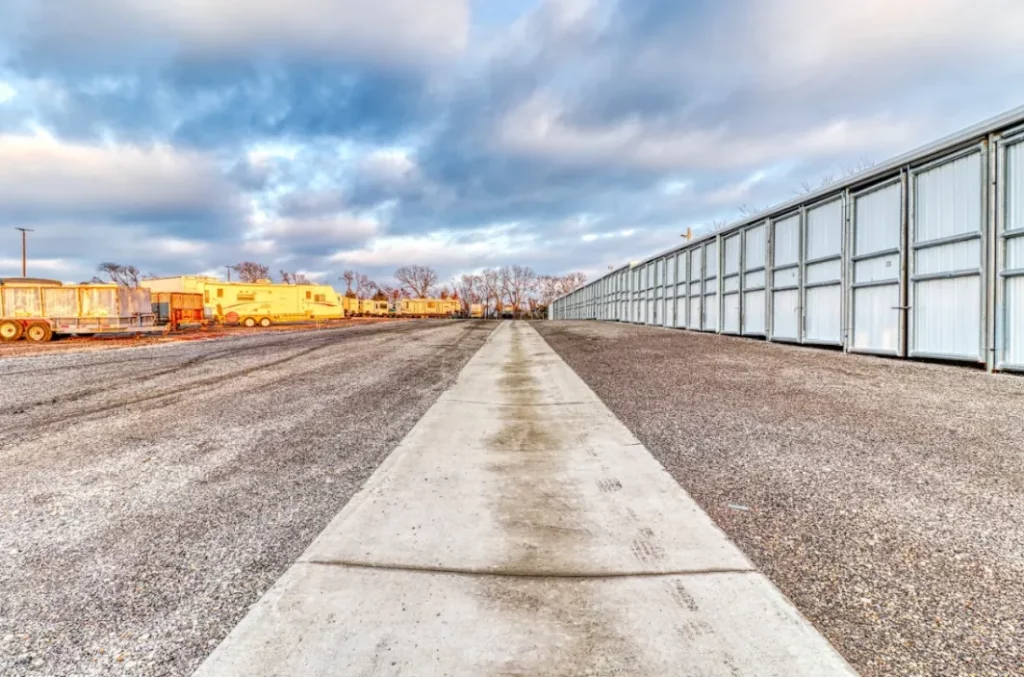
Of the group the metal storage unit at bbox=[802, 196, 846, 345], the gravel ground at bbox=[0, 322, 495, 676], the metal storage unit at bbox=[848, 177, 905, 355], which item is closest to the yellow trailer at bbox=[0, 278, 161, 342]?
the gravel ground at bbox=[0, 322, 495, 676]

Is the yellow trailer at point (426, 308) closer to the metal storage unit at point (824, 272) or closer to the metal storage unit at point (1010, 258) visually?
the metal storage unit at point (824, 272)

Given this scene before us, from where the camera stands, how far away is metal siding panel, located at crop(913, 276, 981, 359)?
316 inches

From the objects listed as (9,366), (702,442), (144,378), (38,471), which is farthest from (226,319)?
(702,442)

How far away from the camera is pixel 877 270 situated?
33.1 feet

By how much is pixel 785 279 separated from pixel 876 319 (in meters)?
3.47

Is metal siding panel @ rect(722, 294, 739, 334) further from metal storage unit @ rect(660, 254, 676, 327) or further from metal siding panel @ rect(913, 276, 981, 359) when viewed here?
metal siding panel @ rect(913, 276, 981, 359)

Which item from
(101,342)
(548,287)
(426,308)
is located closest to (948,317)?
(101,342)

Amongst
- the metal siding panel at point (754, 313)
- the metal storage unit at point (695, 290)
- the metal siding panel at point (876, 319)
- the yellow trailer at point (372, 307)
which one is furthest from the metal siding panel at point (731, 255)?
the yellow trailer at point (372, 307)

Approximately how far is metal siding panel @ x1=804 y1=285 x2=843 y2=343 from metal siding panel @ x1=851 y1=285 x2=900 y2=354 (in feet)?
1.57

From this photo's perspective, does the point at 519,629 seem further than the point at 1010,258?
No

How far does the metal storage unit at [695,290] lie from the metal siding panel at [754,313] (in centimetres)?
346

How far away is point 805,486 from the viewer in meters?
3.49

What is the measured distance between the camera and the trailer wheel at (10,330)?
22.0 m

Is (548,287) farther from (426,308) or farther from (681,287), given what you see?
(681,287)
